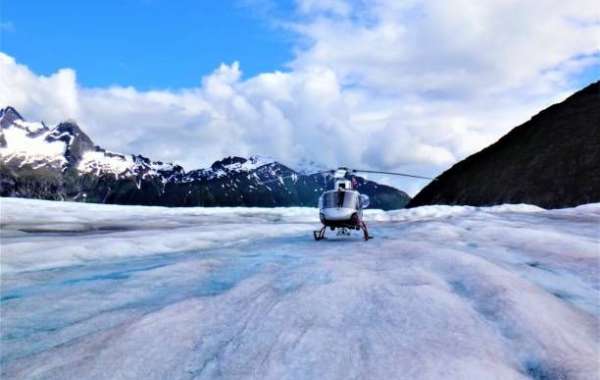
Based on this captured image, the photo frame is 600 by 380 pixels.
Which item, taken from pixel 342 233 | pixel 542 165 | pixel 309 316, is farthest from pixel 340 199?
pixel 542 165

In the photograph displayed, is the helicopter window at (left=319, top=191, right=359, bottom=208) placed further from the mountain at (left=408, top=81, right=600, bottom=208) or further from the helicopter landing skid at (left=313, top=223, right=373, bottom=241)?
the mountain at (left=408, top=81, right=600, bottom=208)

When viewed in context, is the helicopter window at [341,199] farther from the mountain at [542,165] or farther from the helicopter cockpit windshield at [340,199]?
the mountain at [542,165]

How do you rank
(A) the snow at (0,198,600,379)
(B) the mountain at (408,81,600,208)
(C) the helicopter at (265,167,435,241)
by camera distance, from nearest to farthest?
(A) the snow at (0,198,600,379), (C) the helicopter at (265,167,435,241), (B) the mountain at (408,81,600,208)

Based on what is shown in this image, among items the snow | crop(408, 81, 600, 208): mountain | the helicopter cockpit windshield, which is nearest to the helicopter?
the helicopter cockpit windshield

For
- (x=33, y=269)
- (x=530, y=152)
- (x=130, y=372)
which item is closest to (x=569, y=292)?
(x=130, y=372)

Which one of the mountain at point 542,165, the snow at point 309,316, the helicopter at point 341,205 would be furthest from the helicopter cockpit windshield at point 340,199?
the mountain at point 542,165

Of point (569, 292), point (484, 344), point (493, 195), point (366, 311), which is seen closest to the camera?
point (484, 344)

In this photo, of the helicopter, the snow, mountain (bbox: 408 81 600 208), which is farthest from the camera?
mountain (bbox: 408 81 600 208)

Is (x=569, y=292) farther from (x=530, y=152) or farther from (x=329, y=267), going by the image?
(x=530, y=152)
